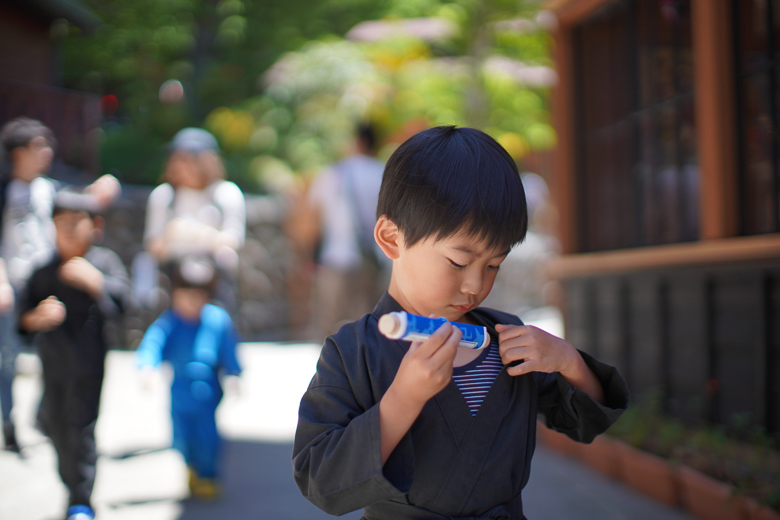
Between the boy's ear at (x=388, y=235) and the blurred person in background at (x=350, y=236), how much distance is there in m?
3.20

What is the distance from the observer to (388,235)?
4.86ft

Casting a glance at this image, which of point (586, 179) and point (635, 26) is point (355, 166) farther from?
point (635, 26)

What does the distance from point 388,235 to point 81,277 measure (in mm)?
2063

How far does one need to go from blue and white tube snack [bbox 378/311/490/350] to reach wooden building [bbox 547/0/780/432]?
7.42 ft

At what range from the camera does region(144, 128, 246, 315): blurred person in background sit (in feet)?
13.4

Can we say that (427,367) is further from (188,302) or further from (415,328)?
(188,302)

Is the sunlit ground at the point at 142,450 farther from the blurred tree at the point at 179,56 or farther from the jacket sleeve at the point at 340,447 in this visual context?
the blurred tree at the point at 179,56

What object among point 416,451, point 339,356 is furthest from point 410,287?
point 416,451

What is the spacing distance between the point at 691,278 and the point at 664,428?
77 centimetres

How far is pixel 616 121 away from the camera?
4512 mm

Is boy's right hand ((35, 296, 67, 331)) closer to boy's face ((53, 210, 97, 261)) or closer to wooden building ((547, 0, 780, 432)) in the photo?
boy's face ((53, 210, 97, 261))

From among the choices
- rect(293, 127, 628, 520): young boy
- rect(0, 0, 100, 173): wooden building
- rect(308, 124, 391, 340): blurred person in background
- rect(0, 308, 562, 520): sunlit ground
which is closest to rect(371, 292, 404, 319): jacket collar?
rect(293, 127, 628, 520): young boy

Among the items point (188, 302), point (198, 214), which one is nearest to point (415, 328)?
point (188, 302)

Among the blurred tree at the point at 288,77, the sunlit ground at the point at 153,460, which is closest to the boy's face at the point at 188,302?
the sunlit ground at the point at 153,460
